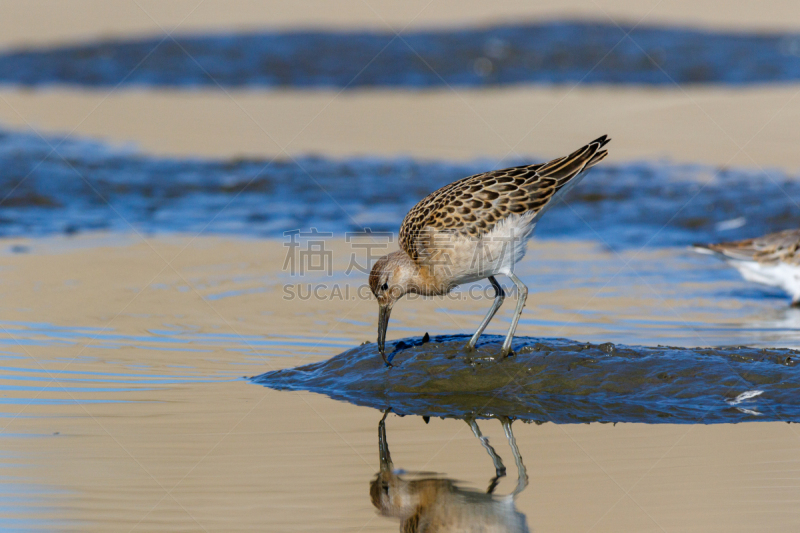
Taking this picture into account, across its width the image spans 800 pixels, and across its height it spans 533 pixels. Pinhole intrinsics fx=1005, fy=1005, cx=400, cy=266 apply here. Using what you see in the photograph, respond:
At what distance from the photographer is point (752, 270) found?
12.8 meters

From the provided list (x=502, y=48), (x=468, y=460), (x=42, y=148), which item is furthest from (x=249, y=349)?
(x=502, y=48)

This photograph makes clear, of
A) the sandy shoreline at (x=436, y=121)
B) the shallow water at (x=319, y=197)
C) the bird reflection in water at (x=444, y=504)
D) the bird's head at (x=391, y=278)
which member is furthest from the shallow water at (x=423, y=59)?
the bird reflection in water at (x=444, y=504)

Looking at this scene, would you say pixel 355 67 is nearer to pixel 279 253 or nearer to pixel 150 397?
pixel 279 253

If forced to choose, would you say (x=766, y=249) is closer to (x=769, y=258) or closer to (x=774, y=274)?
(x=769, y=258)

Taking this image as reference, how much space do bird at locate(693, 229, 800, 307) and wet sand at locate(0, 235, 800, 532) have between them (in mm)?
2130

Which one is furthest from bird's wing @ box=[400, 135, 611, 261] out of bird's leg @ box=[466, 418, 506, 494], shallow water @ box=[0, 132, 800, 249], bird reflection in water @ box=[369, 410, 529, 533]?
shallow water @ box=[0, 132, 800, 249]

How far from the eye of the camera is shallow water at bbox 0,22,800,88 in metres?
28.3

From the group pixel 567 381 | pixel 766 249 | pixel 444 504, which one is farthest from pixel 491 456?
pixel 766 249

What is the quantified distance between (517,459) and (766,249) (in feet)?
23.0

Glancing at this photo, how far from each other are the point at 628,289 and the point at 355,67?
58.9 ft

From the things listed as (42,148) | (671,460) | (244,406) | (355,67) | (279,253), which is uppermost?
(355,67)

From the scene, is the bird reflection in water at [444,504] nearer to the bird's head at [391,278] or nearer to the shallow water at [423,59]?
the bird's head at [391,278]

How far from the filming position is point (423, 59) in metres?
29.0

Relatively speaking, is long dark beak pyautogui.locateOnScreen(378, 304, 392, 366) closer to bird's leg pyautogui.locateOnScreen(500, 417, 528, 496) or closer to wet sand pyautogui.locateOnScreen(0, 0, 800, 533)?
wet sand pyautogui.locateOnScreen(0, 0, 800, 533)
